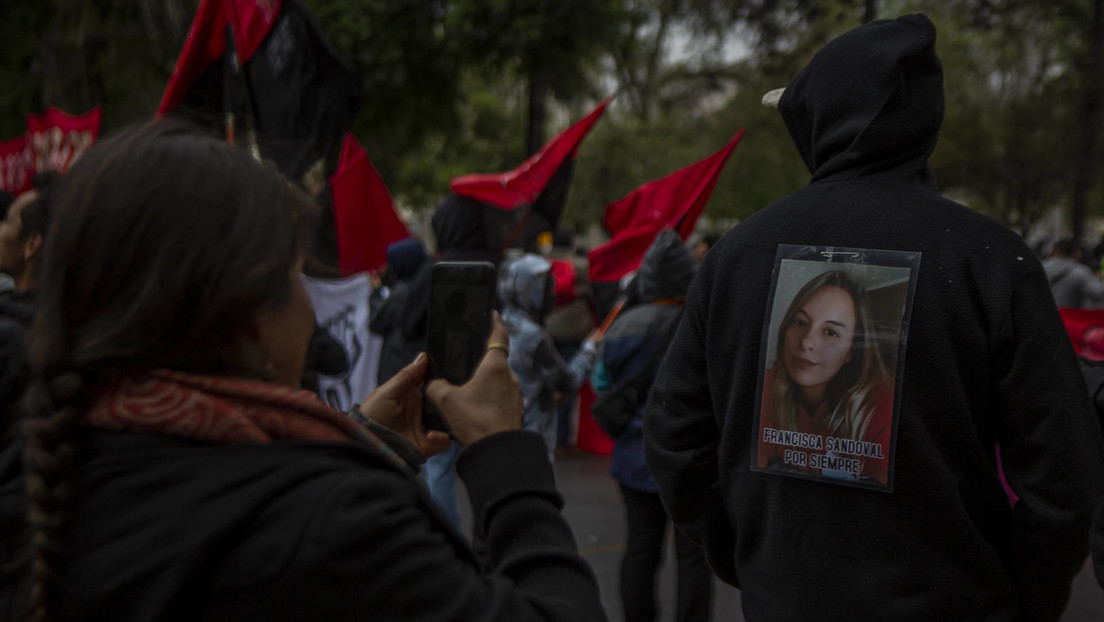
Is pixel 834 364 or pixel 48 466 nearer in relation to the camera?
pixel 48 466

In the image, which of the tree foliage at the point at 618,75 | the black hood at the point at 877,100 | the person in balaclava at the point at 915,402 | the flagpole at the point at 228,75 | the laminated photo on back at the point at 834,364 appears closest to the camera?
the person in balaclava at the point at 915,402

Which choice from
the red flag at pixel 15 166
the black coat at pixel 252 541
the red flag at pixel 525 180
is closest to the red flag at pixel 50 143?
the red flag at pixel 15 166

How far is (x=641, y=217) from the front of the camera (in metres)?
6.66

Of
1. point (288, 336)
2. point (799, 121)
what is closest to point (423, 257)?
point (799, 121)

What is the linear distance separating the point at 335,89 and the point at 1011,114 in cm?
1711

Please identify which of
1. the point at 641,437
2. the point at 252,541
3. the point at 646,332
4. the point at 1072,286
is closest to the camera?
the point at 252,541

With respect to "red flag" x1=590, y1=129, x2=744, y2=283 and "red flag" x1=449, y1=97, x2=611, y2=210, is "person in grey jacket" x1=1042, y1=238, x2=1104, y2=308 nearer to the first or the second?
"red flag" x1=590, y1=129, x2=744, y2=283

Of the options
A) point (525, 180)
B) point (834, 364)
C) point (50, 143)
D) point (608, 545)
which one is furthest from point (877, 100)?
point (50, 143)

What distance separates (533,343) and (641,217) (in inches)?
84.3

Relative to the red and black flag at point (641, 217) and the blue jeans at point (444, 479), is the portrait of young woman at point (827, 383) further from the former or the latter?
the red and black flag at point (641, 217)

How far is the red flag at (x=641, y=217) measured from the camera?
638 cm

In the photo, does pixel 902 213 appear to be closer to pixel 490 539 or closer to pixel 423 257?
pixel 490 539

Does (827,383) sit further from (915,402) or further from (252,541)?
(252,541)

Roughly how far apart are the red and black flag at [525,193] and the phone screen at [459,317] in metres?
3.62
